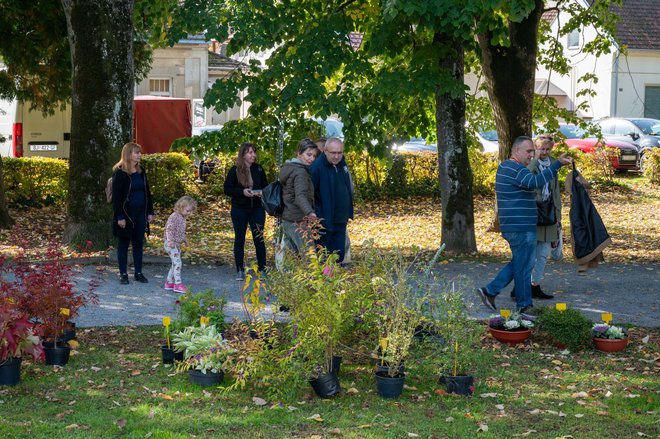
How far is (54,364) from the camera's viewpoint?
7.71m

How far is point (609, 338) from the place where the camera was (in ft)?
27.8

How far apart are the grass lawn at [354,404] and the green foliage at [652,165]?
60.9 ft

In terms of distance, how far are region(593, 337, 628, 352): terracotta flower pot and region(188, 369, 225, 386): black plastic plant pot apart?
346 cm

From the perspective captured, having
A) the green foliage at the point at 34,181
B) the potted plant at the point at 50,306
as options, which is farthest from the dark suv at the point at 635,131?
the potted plant at the point at 50,306

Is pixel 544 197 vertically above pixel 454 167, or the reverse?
pixel 454 167

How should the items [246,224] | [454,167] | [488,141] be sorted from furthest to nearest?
[488,141]
[454,167]
[246,224]

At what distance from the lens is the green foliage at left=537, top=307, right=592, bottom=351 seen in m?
8.41

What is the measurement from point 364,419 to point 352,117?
814 cm

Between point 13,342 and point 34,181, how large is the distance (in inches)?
520

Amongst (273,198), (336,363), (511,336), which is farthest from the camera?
(273,198)

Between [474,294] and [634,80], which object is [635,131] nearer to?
[634,80]

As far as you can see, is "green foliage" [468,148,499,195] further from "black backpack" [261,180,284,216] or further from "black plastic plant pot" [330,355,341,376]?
"black plastic plant pot" [330,355,341,376]

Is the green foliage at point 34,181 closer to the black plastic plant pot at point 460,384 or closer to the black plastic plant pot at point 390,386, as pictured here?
the black plastic plant pot at point 390,386

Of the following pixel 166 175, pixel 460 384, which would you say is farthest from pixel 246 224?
pixel 166 175
